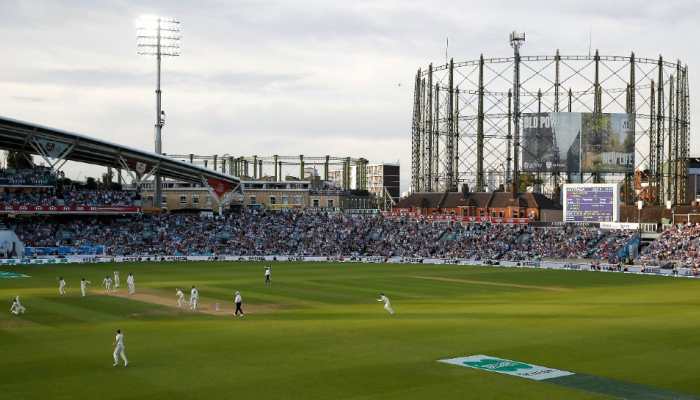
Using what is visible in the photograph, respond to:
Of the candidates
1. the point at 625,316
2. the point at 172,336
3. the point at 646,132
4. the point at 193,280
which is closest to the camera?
the point at 172,336

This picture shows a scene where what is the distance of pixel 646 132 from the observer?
99.2m

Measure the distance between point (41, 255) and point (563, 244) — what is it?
2082 inches

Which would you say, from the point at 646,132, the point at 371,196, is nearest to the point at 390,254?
the point at 646,132

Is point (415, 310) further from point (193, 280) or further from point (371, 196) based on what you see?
point (371, 196)

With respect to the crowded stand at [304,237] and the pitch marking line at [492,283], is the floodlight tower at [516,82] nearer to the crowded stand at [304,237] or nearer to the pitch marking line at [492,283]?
the crowded stand at [304,237]

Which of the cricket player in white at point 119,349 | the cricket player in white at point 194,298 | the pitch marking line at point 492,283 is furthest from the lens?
the pitch marking line at point 492,283

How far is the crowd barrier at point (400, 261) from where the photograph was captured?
65938 mm

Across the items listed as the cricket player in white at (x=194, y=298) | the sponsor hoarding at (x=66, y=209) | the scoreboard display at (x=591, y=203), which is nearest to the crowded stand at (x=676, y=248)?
the scoreboard display at (x=591, y=203)

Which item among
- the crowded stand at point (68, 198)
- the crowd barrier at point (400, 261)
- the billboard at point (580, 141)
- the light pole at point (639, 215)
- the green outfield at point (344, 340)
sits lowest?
the crowd barrier at point (400, 261)

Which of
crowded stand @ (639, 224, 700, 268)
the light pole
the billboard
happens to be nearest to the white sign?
crowded stand @ (639, 224, 700, 268)

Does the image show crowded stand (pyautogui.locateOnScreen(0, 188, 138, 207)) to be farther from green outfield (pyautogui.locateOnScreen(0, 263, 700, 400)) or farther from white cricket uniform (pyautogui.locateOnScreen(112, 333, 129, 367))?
white cricket uniform (pyautogui.locateOnScreen(112, 333, 129, 367))

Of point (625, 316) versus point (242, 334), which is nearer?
point (242, 334)

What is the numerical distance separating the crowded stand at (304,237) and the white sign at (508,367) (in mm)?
53757

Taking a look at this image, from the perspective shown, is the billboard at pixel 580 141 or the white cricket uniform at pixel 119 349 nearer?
the white cricket uniform at pixel 119 349
